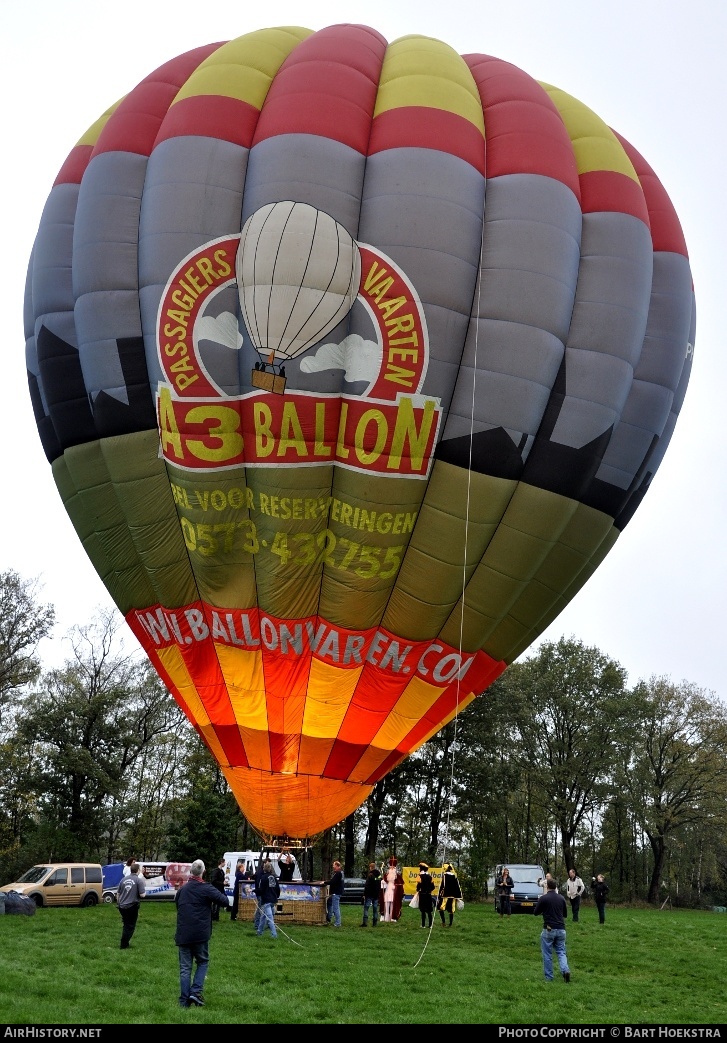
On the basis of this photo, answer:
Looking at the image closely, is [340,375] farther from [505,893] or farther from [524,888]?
[524,888]

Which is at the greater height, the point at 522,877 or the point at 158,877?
the point at 522,877

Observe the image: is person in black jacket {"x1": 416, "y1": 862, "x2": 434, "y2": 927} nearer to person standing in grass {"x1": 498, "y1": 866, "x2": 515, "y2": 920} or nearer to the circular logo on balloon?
person standing in grass {"x1": 498, "y1": 866, "x2": 515, "y2": 920}

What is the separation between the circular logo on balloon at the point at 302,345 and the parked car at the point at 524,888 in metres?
12.6

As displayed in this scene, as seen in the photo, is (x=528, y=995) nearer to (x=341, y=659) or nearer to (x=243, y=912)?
(x=341, y=659)

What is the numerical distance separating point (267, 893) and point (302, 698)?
97.9 inches

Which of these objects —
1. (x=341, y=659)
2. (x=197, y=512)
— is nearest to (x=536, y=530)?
(x=341, y=659)

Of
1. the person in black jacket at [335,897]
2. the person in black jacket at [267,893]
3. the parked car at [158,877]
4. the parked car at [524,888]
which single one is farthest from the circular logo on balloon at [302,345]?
the parked car at [158,877]

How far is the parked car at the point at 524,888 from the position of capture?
851 inches

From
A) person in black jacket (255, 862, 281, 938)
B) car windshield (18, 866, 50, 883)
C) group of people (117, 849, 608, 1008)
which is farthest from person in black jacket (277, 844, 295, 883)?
car windshield (18, 866, 50, 883)

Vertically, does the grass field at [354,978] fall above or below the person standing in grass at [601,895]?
below

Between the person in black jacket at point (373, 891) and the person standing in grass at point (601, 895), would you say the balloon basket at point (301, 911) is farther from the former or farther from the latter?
the person standing in grass at point (601, 895)

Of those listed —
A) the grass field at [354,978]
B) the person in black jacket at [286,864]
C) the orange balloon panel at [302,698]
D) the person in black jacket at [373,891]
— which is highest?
the orange balloon panel at [302,698]

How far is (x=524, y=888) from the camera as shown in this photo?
72.7 ft

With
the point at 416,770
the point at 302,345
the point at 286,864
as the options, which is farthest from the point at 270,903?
the point at 416,770
